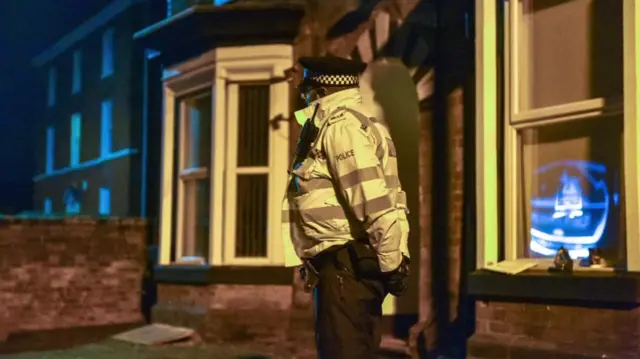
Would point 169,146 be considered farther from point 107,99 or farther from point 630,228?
point 107,99

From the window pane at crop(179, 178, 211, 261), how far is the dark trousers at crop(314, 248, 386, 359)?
471 cm

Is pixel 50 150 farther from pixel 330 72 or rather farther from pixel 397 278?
pixel 397 278

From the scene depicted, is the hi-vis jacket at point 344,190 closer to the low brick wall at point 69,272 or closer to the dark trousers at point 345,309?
the dark trousers at point 345,309

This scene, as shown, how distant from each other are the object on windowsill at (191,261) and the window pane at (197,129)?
1.00 metres

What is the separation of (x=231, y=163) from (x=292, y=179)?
390 centimetres

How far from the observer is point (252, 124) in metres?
7.59

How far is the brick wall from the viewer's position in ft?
13.9

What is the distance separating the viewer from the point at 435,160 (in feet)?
21.0

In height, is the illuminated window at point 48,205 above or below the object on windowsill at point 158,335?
above

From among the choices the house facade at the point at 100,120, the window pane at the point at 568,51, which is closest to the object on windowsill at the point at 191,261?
the house facade at the point at 100,120

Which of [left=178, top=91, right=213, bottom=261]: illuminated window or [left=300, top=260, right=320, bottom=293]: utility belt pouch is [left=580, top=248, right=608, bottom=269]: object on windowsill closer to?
[left=300, top=260, right=320, bottom=293]: utility belt pouch

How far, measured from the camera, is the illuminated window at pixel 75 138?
53.2 feet

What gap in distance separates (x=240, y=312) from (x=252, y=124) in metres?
1.88

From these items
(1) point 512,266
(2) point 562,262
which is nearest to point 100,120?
(1) point 512,266
